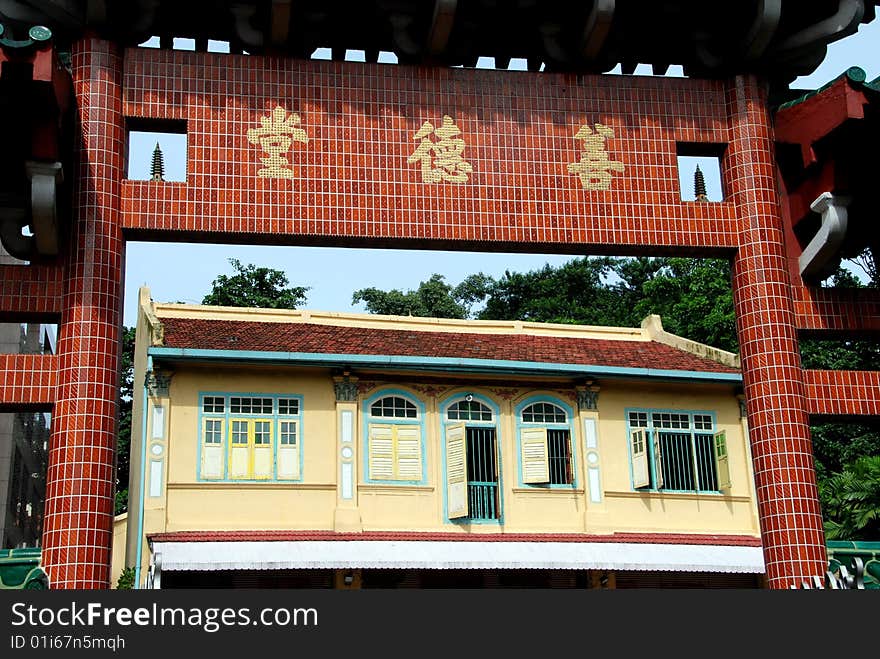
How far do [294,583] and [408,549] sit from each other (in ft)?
5.92

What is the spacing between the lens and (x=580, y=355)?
20812 mm

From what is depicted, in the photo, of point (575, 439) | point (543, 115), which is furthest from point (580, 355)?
point (543, 115)

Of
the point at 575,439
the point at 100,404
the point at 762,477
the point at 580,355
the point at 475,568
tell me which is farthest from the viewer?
the point at 580,355

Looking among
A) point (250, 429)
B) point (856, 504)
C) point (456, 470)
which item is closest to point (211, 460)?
point (250, 429)

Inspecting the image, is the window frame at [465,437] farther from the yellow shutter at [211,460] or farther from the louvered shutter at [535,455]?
the yellow shutter at [211,460]

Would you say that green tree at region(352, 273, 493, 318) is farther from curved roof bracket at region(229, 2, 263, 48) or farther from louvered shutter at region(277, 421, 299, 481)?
curved roof bracket at region(229, 2, 263, 48)

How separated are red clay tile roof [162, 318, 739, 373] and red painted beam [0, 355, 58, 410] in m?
11.2

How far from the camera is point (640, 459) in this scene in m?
19.5

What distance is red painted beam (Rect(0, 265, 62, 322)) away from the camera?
7027mm

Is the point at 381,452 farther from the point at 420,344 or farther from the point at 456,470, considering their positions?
the point at 420,344

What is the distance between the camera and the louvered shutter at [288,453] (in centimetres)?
1830

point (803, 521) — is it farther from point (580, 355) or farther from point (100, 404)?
point (580, 355)

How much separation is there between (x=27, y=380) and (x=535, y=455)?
13001 millimetres

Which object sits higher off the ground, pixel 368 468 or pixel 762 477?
pixel 368 468
